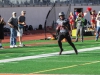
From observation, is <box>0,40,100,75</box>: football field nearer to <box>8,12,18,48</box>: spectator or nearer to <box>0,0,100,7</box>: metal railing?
<box>8,12,18,48</box>: spectator

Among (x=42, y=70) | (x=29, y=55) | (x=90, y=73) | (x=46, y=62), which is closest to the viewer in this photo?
(x=90, y=73)

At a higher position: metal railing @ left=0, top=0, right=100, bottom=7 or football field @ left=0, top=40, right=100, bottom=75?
metal railing @ left=0, top=0, right=100, bottom=7

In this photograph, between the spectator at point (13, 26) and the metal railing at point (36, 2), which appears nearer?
the spectator at point (13, 26)

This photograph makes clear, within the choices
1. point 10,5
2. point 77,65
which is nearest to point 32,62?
point 77,65

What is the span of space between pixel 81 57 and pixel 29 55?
A: 2557mm

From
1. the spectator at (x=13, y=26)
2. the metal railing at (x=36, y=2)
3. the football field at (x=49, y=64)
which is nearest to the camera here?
the football field at (x=49, y=64)

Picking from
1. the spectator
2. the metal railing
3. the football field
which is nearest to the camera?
the football field

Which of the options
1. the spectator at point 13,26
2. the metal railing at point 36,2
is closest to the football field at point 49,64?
the spectator at point 13,26

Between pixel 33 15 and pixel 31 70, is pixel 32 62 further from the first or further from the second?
pixel 33 15

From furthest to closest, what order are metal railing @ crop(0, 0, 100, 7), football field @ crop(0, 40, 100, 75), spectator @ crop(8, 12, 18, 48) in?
metal railing @ crop(0, 0, 100, 7) → spectator @ crop(8, 12, 18, 48) → football field @ crop(0, 40, 100, 75)

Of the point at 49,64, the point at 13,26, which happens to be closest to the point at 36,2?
the point at 13,26

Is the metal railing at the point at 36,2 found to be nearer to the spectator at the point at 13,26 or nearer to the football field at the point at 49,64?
the spectator at the point at 13,26

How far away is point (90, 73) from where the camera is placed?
13.8 m

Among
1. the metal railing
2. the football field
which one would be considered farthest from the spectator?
the metal railing
